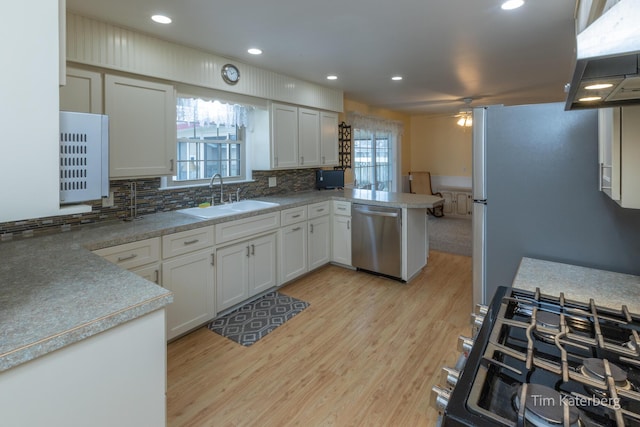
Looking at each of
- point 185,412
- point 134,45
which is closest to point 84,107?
point 134,45

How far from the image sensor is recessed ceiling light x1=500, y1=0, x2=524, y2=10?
6.87 feet

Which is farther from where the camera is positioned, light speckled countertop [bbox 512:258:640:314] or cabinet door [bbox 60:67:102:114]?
cabinet door [bbox 60:67:102:114]

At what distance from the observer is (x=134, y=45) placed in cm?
249

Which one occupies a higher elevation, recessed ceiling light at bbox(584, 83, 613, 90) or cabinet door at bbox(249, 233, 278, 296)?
recessed ceiling light at bbox(584, 83, 613, 90)

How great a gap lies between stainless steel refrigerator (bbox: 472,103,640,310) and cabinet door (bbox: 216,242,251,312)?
6.20 ft

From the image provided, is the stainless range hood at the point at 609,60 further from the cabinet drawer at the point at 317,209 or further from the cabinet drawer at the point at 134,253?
the cabinet drawer at the point at 317,209

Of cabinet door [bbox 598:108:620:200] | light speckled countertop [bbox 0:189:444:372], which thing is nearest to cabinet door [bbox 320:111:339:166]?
light speckled countertop [bbox 0:189:444:372]

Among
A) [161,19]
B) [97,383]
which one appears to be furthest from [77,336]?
[161,19]

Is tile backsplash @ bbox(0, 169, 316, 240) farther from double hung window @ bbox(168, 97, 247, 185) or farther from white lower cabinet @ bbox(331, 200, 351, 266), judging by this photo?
white lower cabinet @ bbox(331, 200, 351, 266)

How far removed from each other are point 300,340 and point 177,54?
2534 mm

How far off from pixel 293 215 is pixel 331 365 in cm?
166

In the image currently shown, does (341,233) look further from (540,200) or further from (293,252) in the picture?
(540,200)

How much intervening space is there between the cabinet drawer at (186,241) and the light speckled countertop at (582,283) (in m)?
2.10

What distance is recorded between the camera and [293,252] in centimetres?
355
